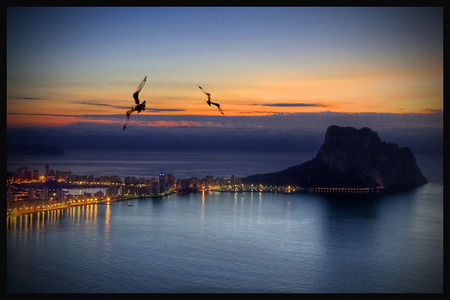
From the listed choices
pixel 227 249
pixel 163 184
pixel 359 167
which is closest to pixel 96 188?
pixel 163 184

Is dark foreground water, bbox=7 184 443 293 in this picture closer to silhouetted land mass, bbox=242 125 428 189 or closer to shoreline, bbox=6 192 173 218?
shoreline, bbox=6 192 173 218

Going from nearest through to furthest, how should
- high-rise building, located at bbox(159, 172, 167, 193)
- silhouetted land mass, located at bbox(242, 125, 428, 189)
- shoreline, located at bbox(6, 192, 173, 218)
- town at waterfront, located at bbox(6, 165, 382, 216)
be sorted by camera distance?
A: 1. shoreline, located at bbox(6, 192, 173, 218)
2. town at waterfront, located at bbox(6, 165, 382, 216)
3. high-rise building, located at bbox(159, 172, 167, 193)
4. silhouetted land mass, located at bbox(242, 125, 428, 189)

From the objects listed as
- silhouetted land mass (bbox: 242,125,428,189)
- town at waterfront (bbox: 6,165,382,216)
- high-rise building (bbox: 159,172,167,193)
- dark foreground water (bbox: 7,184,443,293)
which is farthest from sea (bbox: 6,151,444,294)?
silhouetted land mass (bbox: 242,125,428,189)

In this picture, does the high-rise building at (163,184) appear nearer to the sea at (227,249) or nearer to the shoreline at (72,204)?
the shoreline at (72,204)
